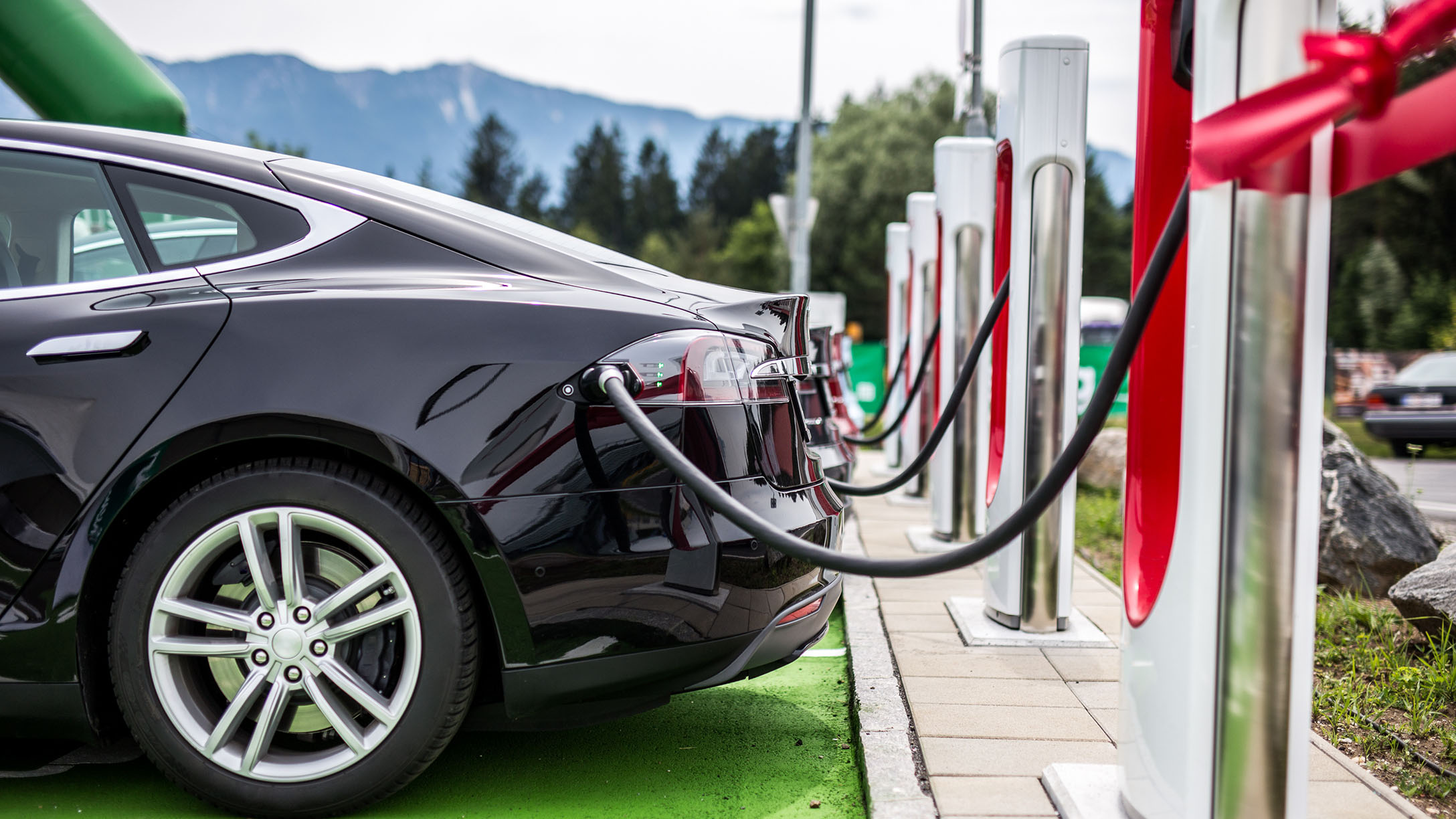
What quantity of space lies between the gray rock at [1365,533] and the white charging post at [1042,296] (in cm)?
168

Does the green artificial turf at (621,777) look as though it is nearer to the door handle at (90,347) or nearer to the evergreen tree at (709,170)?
the door handle at (90,347)

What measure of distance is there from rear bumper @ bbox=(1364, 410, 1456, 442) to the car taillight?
48.5 ft

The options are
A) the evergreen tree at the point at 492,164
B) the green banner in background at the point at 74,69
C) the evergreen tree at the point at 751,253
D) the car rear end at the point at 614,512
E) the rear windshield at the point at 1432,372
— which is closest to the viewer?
the car rear end at the point at 614,512

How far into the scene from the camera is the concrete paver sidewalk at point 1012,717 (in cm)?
256

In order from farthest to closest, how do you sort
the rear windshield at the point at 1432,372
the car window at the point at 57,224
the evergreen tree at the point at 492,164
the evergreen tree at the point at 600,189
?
1. the evergreen tree at the point at 600,189
2. the evergreen tree at the point at 492,164
3. the rear windshield at the point at 1432,372
4. the car window at the point at 57,224

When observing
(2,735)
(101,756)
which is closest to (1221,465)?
(2,735)

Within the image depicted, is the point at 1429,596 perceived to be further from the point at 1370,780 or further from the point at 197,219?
the point at 197,219

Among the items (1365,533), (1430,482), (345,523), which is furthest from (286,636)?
(1430,482)

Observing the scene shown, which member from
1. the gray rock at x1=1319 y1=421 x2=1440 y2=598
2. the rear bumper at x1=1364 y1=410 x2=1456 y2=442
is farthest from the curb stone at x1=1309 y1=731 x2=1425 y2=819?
the rear bumper at x1=1364 y1=410 x2=1456 y2=442

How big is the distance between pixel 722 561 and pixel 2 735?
168 cm

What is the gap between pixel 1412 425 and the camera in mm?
14328

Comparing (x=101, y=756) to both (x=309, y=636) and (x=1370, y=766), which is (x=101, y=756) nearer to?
(x=309, y=636)

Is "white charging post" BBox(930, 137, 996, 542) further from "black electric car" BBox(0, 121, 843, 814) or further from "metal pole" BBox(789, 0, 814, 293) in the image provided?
"metal pole" BBox(789, 0, 814, 293)

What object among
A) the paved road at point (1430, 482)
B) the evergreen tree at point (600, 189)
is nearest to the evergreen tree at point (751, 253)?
the evergreen tree at point (600, 189)
